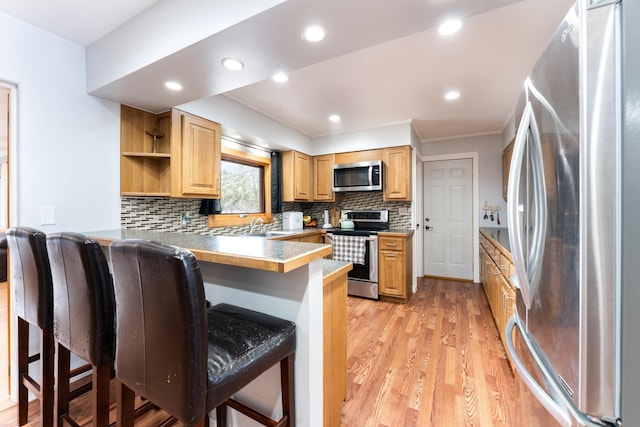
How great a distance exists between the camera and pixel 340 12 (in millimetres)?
1127

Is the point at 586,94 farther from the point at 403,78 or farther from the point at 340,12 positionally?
the point at 403,78

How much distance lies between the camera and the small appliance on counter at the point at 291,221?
157 inches

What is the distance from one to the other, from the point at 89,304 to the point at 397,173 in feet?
11.3

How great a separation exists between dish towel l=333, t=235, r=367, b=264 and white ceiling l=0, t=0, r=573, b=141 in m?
1.60

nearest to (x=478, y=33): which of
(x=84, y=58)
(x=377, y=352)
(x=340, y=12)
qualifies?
(x=340, y=12)

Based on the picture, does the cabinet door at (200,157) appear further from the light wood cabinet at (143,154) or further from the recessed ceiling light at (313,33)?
the recessed ceiling light at (313,33)

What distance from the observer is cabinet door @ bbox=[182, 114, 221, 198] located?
2.33 meters

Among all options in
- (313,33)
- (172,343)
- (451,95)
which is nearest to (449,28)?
(313,33)

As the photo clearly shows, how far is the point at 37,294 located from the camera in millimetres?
1275

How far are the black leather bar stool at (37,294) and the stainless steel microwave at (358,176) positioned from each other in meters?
3.24

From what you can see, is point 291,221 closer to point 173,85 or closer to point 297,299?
point 173,85

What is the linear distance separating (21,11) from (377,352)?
3318mm

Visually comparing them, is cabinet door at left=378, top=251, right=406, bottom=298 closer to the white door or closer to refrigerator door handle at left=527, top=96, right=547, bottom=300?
the white door

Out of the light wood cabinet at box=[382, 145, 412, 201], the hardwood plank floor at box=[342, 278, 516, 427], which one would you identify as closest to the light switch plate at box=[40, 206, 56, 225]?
the hardwood plank floor at box=[342, 278, 516, 427]
